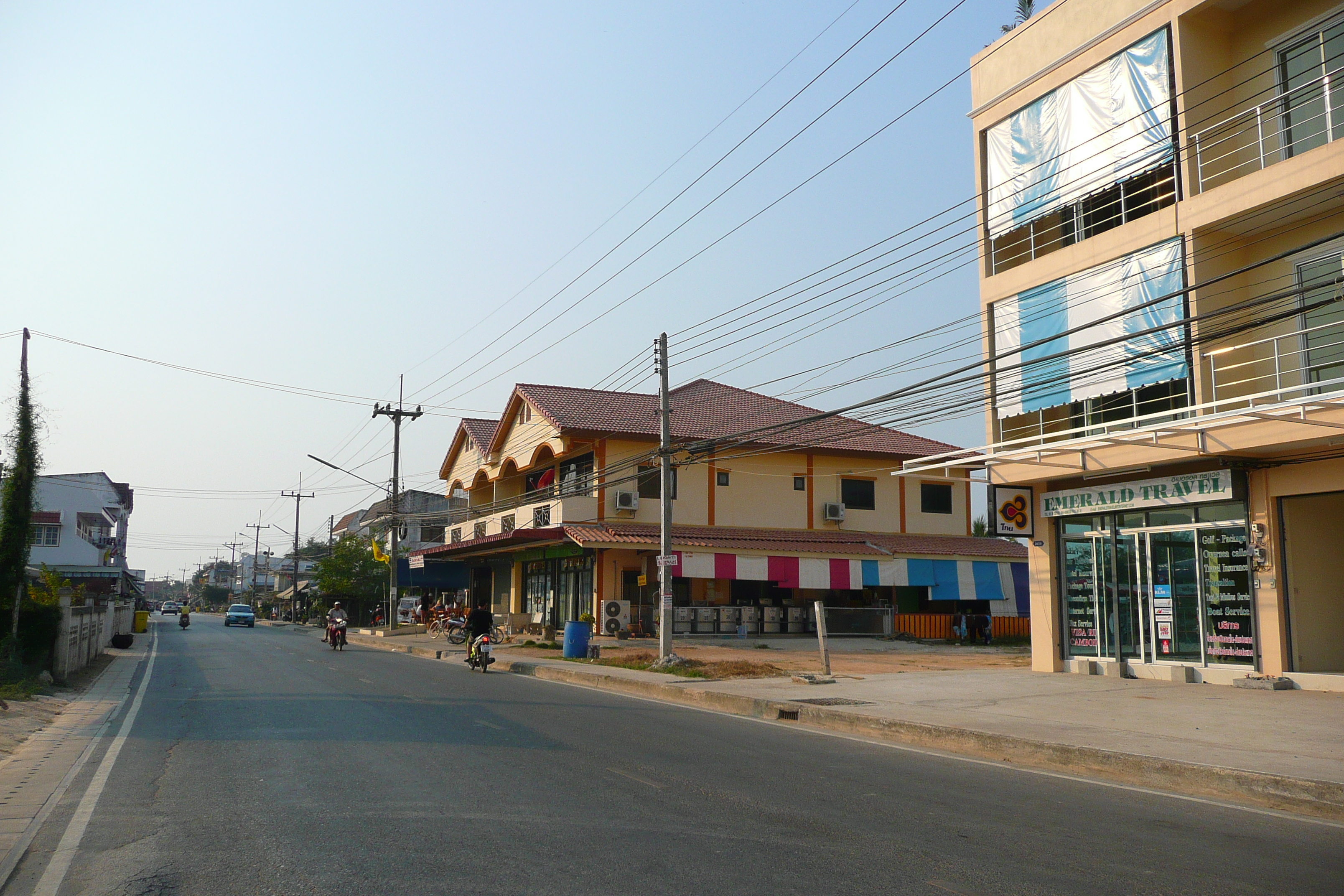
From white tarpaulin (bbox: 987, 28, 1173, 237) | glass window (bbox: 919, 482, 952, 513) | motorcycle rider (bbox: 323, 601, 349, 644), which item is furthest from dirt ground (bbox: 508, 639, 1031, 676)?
white tarpaulin (bbox: 987, 28, 1173, 237)

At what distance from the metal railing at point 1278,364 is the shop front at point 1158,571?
152 centimetres

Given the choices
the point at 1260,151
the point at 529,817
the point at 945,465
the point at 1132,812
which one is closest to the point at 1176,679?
the point at 945,465

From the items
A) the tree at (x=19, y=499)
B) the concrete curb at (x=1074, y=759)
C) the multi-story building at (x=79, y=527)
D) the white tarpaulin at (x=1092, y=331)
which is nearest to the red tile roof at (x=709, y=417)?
the white tarpaulin at (x=1092, y=331)

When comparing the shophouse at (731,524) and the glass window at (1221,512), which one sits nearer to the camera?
the glass window at (1221,512)

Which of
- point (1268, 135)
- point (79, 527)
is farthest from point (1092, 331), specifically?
point (79, 527)

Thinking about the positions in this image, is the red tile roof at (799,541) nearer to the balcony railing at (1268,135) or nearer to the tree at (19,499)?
the tree at (19,499)

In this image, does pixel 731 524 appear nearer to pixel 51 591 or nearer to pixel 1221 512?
pixel 1221 512

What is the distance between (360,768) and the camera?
9008mm

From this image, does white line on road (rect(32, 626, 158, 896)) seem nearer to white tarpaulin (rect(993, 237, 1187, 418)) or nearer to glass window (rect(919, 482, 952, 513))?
white tarpaulin (rect(993, 237, 1187, 418))

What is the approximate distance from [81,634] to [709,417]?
2258cm

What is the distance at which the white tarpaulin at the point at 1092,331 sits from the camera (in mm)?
17031

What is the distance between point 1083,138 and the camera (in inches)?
733

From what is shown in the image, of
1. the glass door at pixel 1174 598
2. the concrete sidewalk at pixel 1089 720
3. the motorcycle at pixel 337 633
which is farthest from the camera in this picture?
the motorcycle at pixel 337 633

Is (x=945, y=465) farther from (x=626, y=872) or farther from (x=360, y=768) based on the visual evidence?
(x=626, y=872)
